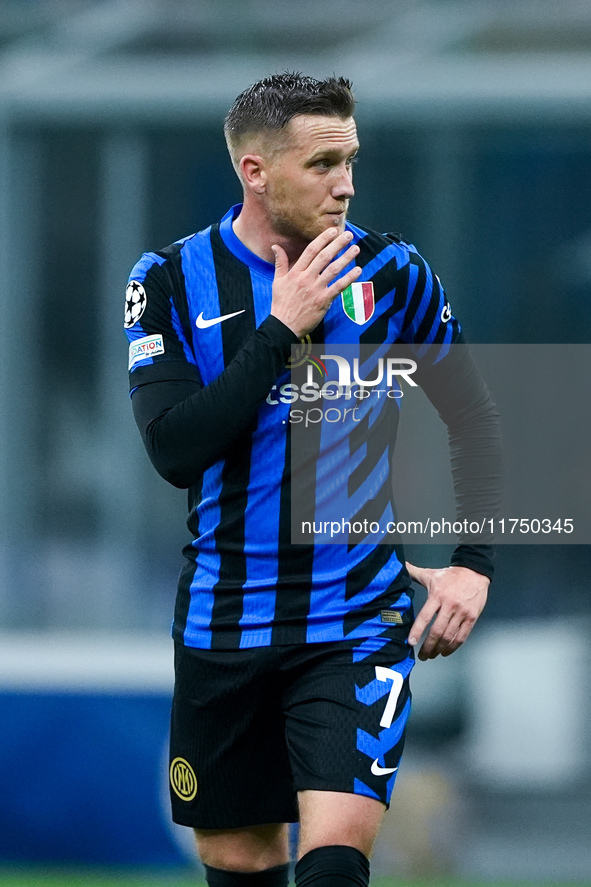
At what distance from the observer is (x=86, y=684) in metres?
4.83

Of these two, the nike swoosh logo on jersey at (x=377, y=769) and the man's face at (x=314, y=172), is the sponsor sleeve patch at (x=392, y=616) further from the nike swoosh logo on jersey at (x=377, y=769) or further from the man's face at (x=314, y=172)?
the man's face at (x=314, y=172)

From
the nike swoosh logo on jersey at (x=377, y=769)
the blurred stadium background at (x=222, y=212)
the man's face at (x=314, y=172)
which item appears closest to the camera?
the nike swoosh logo on jersey at (x=377, y=769)

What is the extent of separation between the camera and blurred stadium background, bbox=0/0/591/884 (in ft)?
16.5

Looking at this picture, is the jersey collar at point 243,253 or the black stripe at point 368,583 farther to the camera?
the jersey collar at point 243,253

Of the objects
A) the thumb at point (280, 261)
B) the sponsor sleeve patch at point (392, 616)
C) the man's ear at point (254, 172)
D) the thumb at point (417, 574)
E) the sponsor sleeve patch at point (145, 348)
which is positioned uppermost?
the man's ear at point (254, 172)

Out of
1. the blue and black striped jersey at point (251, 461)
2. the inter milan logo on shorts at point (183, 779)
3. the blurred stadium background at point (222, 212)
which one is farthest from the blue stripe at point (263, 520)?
the blurred stadium background at point (222, 212)

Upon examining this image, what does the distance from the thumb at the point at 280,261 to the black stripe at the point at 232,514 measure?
12 centimetres

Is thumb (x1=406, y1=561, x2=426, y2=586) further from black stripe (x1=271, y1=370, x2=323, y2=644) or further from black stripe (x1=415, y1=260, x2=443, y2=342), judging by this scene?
black stripe (x1=415, y1=260, x2=443, y2=342)

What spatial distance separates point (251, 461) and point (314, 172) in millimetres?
605

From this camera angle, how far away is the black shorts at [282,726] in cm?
247

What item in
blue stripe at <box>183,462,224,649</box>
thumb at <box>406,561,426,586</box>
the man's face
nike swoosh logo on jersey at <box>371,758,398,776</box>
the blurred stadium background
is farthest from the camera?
the blurred stadium background

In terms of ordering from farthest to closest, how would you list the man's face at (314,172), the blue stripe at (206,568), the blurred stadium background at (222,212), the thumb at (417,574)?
the blurred stadium background at (222,212) < the thumb at (417,574) < the blue stripe at (206,568) < the man's face at (314,172)

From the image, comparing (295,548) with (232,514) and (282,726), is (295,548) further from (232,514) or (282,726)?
(282,726)

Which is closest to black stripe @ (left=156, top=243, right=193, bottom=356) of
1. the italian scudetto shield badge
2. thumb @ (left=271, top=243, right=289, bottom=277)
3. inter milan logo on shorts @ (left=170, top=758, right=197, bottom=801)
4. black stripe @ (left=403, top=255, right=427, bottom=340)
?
thumb @ (left=271, top=243, right=289, bottom=277)
